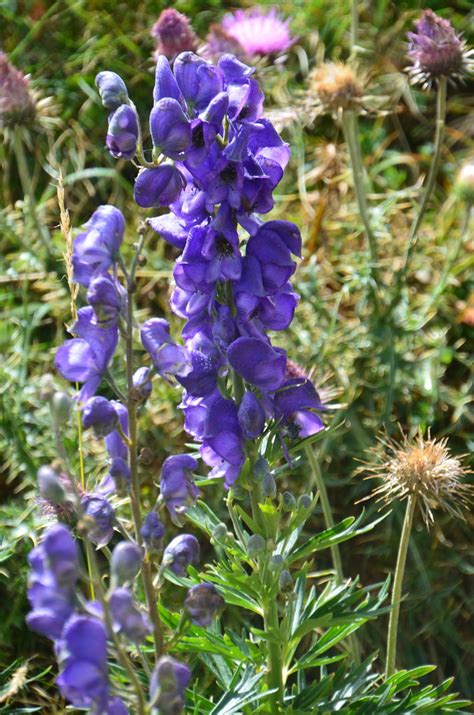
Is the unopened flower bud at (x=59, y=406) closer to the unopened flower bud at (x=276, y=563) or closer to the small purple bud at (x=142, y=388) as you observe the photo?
the small purple bud at (x=142, y=388)

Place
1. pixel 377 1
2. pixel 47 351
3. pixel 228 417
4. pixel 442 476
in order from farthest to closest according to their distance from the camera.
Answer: pixel 377 1 → pixel 47 351 → pixel 442 476 → pixel 228 417

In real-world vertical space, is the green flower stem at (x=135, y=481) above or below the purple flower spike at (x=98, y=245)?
below

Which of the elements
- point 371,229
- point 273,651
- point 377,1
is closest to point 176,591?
point 273,651

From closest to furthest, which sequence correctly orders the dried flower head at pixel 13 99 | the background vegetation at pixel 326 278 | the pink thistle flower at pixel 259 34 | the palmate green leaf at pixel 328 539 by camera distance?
the palmate green leaf at pixel 328 539 → the background vegetation at pixel 326 278 → the dried flower head at pixel 13 99 → the pink thistle flower at pixel 259 34

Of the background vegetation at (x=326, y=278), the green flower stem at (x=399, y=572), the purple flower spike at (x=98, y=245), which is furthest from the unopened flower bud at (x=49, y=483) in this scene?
the green flower stem at (x=399, y=572)

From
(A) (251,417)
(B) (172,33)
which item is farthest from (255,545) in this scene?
(B) (172,33)

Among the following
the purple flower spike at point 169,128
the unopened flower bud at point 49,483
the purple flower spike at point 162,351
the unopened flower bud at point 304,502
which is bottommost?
the unopened flower bud at point 304,502

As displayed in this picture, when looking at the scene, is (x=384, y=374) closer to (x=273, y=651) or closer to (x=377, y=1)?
(x=273, y=651)

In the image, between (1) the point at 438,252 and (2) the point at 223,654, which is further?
(1) the point at 438,252
